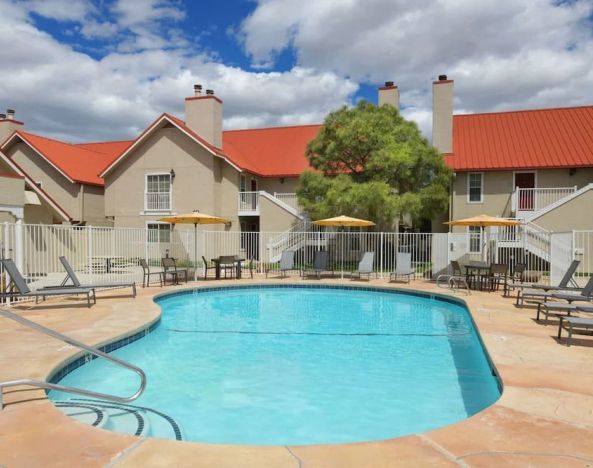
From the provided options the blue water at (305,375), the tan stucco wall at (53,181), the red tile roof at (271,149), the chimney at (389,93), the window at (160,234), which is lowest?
the blue water at (305,375)

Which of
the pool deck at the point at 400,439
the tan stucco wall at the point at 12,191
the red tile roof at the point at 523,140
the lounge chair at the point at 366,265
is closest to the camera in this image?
the pool deck at the point at 400,439

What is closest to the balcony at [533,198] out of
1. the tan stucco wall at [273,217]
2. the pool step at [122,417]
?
the tan stucco wall at [273,217]

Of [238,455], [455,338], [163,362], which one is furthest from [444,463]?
[455,338]

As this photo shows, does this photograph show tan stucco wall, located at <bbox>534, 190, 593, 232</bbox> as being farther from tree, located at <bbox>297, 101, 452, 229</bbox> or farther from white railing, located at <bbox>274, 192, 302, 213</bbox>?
white railing, located at <bbox>274, 192, 302, 213</bbox>

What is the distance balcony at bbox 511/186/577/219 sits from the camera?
21.2 m

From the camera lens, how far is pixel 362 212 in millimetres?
20641

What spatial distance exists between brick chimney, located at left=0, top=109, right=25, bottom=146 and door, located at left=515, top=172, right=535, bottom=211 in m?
30.0

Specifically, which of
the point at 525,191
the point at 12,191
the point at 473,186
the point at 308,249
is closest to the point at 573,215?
the point at 525,191

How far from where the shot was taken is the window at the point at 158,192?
26.5 meters

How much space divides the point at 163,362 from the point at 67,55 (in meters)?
19.4

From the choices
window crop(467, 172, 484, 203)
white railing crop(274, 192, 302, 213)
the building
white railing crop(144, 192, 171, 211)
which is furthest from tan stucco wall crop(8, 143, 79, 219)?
window crop(467, 172, 484, 203)

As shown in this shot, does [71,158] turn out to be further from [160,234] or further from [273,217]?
[273,217]

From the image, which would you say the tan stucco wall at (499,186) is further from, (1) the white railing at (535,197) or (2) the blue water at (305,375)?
(2) the blue water at (305,375)

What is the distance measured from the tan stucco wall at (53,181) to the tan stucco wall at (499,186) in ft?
71.7
